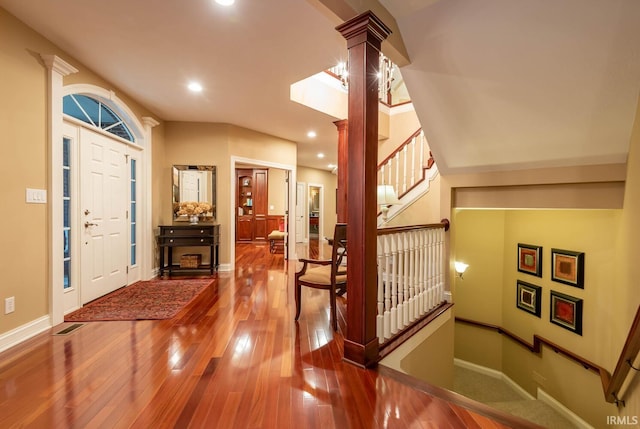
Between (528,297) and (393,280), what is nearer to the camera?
(393,280)

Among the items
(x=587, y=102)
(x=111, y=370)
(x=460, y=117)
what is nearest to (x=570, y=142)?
(x=587, y=102)

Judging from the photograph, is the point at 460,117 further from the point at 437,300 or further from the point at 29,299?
the point at 29,299

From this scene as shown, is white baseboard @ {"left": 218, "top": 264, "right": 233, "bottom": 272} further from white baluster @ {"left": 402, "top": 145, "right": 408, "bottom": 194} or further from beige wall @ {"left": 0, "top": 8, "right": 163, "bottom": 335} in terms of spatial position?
white baluster @ {"left": 402, "top": 145, "right": 408, "bottom": 194}

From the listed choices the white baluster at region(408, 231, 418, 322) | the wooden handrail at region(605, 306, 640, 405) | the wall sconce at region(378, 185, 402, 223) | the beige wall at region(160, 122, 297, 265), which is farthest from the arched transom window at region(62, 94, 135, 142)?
the wooden handrail at region(605, 306, 640, 405)

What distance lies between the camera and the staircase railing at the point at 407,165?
435 cm

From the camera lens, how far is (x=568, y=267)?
363 cm

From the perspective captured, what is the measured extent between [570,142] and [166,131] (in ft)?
17.9

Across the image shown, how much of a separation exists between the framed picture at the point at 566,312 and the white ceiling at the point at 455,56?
6.33ft

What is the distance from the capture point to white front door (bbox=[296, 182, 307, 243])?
9234mm

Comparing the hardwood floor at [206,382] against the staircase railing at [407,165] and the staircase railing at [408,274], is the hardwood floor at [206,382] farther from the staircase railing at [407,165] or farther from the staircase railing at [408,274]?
the staircase railing at [407,165]

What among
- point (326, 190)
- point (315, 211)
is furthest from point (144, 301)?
point (326, 190)

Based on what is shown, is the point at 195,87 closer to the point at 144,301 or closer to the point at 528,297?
the point at 144,301

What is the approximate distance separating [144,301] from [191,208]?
1.81 m

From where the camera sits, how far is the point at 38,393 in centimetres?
166
